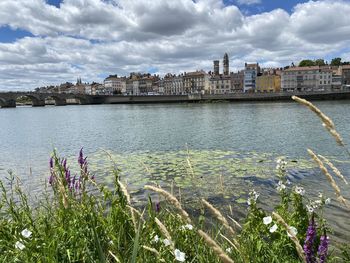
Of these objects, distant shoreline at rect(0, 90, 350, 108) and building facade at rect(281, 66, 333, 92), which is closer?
distant shoreline at rect(0, 90, 350, 108)

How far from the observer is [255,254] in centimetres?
371

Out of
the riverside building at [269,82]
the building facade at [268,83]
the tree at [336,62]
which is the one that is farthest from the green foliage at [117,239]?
the tree at [336,62]

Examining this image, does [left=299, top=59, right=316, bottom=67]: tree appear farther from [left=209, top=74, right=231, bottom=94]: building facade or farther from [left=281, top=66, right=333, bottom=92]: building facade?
[left=209, top=74, right=231, bottom=94]: building facade

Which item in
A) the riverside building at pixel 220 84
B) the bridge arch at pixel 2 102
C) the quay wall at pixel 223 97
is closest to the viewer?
the quay wall at pixel 223 97

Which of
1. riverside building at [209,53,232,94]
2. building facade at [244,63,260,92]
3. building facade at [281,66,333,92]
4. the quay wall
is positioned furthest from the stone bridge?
building facade at [281,66,333,92]

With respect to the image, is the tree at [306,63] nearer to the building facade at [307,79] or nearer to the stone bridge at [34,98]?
the building facade at [307,79]

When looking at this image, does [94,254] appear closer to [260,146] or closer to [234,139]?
[260,146]

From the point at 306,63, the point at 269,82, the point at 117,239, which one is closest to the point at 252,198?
the point at 117,239

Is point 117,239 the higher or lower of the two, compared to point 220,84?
lower

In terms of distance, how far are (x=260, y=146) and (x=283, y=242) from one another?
719 inches

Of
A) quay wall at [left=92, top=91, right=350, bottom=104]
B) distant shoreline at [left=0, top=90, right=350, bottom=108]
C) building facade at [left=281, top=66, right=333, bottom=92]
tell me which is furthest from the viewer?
building facade at [left=281, top=66, right=333, bottom=92]

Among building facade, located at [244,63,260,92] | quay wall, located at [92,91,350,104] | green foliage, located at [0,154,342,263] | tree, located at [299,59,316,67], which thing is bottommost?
quay wall, located at [92,91,350,104]

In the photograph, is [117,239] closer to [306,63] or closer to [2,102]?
[2,102]

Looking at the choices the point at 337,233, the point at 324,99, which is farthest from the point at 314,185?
the point at 324,99
